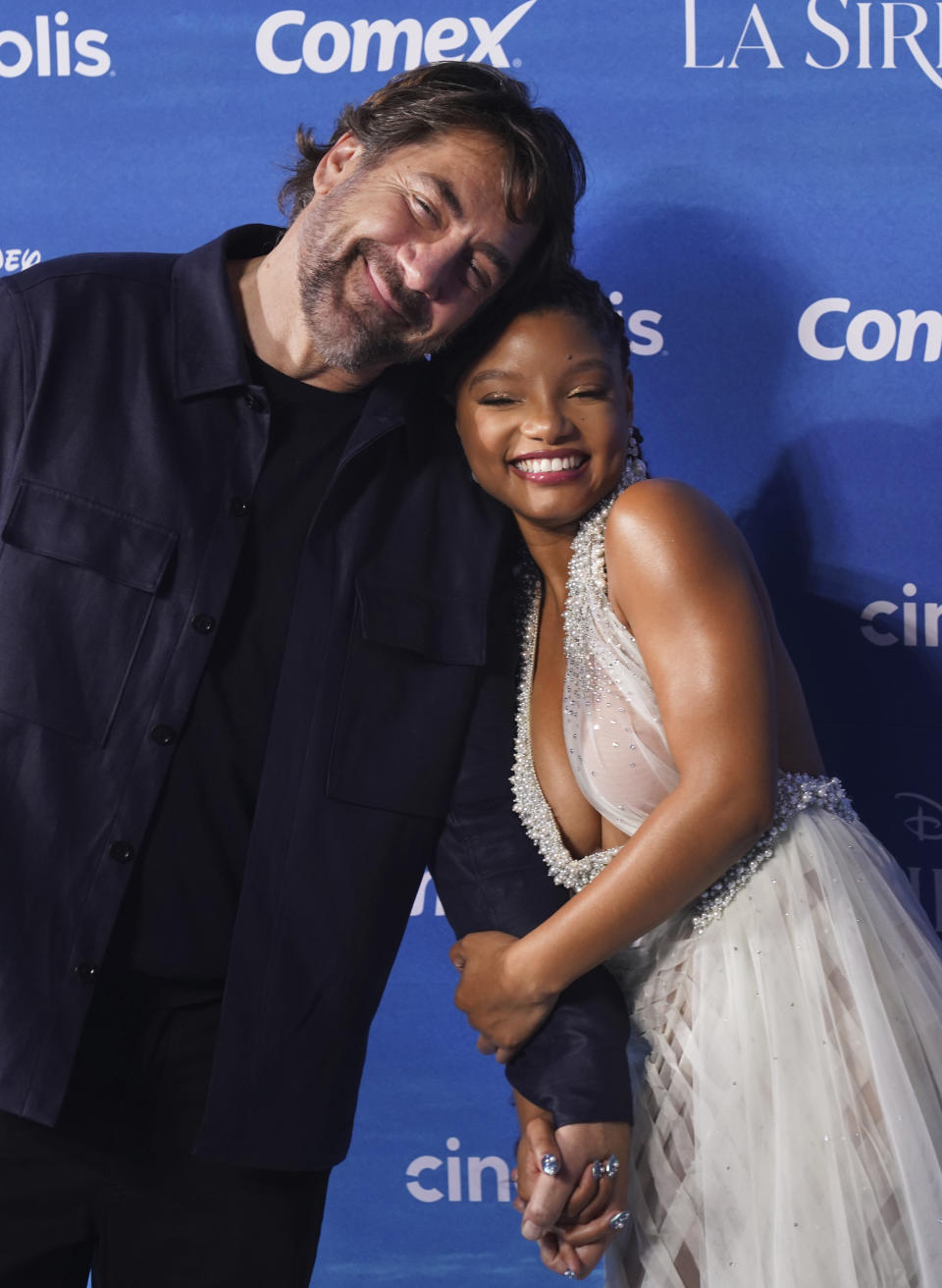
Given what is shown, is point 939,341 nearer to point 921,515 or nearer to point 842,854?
point 921,515

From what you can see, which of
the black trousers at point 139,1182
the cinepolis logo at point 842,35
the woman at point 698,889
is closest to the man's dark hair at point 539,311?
the woman at point 698,889

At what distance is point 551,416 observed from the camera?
4.82 ft

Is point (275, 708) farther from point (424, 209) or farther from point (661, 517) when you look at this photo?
point (424, 209)

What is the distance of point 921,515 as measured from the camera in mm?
1941

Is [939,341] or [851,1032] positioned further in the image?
[939,341]

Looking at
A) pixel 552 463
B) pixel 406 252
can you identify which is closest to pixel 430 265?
pixel 406 252

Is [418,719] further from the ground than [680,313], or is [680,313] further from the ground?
[680,313]

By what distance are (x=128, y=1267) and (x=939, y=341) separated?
1613 millimetres

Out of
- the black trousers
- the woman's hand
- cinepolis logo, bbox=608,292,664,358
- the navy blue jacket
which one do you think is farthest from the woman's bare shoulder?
the black trousers

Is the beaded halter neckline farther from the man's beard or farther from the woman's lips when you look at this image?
the man's beard

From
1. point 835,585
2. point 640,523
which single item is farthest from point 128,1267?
point 835,585

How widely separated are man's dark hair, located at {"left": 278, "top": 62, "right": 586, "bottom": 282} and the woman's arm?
37 centimetres

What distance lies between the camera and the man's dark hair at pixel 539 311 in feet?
4.98

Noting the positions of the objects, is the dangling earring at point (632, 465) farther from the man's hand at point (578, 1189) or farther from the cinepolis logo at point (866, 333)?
the man's hand at point (578, 1189)
